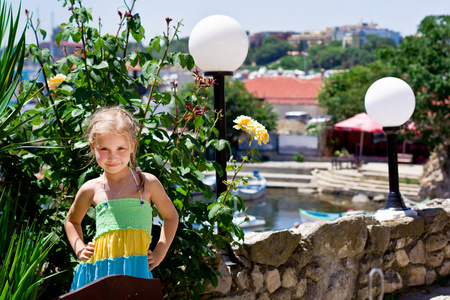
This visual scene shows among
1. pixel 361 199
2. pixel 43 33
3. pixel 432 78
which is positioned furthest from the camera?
pixel 361 199

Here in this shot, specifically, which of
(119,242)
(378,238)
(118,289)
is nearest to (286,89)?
(378,238)

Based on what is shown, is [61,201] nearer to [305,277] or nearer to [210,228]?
[210,228]

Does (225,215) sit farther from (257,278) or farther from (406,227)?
(406,227)

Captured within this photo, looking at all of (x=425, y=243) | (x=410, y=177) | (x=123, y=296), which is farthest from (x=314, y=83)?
(x=123, y=296)

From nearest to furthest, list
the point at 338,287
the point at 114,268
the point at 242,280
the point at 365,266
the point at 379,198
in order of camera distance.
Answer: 1. the point at 114,268
2. the point at 242,280
3. the point at 338,287
4. the point at 365,266
5. the point at 379,198

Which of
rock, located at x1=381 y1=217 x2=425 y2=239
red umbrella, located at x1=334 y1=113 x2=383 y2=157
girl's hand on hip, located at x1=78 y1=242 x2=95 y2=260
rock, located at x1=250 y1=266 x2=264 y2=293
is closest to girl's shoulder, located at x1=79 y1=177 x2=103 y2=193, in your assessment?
girl's hand on hip, located at x1=78 y1=242 x2=95 y2=260

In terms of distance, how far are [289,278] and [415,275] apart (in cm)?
124

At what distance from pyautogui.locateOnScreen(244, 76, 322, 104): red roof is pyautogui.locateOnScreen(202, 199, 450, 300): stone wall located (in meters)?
35.9

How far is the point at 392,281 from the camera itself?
379 cm

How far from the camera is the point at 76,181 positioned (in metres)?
2.54

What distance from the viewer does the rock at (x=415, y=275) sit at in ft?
12.9

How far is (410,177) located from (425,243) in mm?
17698

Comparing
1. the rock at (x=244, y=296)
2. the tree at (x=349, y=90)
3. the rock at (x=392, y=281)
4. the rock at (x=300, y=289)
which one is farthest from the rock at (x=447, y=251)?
the tree at (x=349, y=90)

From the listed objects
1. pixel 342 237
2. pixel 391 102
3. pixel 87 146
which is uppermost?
pixel 391 102
